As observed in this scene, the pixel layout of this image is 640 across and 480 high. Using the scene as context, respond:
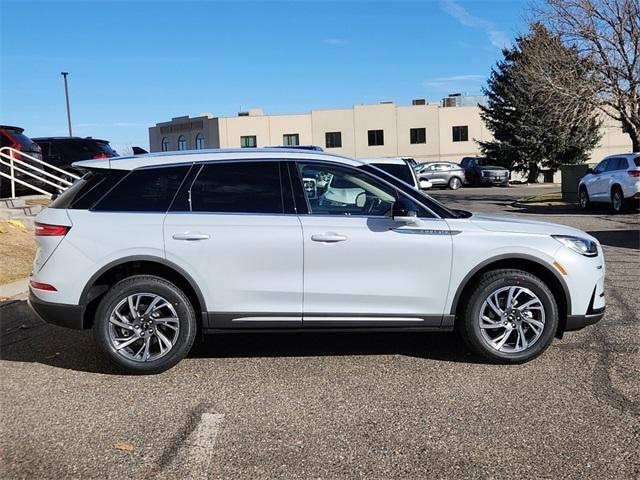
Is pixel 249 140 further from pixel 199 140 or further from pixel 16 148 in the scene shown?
pixel 16 148

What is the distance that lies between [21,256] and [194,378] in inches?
245

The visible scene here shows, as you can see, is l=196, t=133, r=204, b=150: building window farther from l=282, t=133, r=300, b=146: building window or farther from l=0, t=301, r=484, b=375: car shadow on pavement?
l=0, t=301, r=484, b=375: car shadow on pavement

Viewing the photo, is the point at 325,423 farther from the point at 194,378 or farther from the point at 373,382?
the point at 194,378

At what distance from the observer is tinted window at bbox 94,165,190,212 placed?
506 cm

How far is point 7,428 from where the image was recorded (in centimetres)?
413

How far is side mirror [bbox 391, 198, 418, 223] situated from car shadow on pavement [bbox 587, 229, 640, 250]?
25.2ft

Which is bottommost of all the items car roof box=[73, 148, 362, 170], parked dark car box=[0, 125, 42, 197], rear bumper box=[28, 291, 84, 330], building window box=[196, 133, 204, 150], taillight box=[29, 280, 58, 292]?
rear bumper box=[28, 291, 84, 330]

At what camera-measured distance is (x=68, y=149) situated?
18188 mm

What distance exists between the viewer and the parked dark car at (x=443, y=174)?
1425 inches

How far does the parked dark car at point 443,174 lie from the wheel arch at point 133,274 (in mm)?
31837

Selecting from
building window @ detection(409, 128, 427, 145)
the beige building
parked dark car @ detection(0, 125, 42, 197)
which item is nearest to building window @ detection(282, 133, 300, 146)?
the beige building

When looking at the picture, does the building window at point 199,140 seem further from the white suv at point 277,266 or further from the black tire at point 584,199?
the white suv at point 277,266

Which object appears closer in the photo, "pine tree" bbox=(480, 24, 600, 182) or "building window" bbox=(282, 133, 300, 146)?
"pine tree" bbox=(480, 24, 600, 182)

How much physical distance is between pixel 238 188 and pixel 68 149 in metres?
14.8
